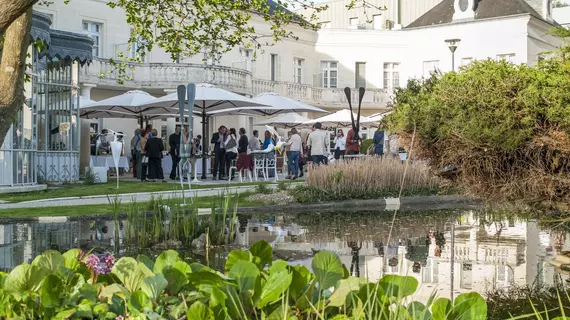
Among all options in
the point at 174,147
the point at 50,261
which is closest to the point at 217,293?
the point at 50,261

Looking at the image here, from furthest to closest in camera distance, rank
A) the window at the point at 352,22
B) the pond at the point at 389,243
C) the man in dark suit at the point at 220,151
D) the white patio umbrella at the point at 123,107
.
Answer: the window at the point at 352,22, the man in dark suit at the point at 220,151, the white patio umbrella at the point at 123,107, the pond at the point at 389,243

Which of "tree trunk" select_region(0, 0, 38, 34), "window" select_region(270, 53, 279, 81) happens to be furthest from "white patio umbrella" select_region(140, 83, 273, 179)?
"window" select_region(270, 53, 279, 81)

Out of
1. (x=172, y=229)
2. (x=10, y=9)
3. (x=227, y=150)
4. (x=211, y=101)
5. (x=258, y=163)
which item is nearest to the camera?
(x=10, y=9)

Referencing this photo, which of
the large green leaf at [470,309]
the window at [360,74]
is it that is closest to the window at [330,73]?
the window at [360,74]

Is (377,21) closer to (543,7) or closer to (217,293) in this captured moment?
(543,7)

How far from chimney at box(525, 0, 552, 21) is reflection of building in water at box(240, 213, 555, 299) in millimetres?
45614

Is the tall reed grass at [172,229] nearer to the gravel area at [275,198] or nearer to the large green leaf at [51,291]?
the large green leaf at [51,291]

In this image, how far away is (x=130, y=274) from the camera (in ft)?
10.9

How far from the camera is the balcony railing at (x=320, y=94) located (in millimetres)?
47688

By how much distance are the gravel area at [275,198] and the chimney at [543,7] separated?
4263 centimetres

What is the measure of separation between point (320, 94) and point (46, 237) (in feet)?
139

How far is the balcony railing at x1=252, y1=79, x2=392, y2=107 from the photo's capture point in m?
47.7

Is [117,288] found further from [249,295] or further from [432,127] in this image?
[432,127]

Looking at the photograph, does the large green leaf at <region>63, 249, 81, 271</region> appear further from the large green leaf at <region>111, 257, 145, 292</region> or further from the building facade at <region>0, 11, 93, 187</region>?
the building facade at <region>0, 11, 93, 187</region>
